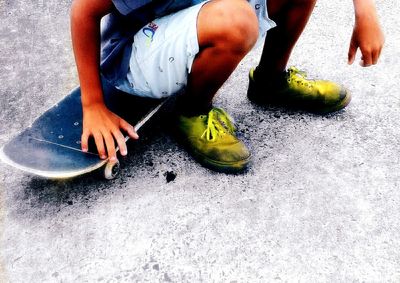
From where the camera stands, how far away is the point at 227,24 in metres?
1.27

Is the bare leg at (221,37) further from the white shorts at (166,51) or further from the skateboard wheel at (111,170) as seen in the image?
the skateboard wheel at (111,170)

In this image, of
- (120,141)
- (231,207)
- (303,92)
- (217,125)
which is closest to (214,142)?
(217,125)

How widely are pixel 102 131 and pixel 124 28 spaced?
370 mm

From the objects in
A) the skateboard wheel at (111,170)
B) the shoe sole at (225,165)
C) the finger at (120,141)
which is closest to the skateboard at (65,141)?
the skateboard wheel at (111,170)

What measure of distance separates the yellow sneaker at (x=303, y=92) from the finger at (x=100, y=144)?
2.31 feet

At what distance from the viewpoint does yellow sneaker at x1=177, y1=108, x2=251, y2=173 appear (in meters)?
1.52

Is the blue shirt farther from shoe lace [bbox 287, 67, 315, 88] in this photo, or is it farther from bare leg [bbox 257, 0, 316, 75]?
shoe lace [bbox 287, 67, 315, 88]

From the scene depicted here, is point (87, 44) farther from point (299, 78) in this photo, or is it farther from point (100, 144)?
point (299, 78)

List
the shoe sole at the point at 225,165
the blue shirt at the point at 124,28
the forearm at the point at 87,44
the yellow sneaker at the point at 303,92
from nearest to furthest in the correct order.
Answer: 1. the forearm at the point at 87,44
2. the blue shirt at the point at 124,28
3. the shoe sole at the point at 225,165
4. the yellow sneaker at the point at 303,92

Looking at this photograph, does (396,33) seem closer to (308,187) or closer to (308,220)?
(308,187)

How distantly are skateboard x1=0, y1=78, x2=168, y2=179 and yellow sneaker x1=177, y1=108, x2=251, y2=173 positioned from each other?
15 cm

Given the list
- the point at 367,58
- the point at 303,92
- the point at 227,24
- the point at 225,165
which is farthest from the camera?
the point at 303,92

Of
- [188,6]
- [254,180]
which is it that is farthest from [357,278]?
[188,6]

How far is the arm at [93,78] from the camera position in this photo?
4.11 feet
